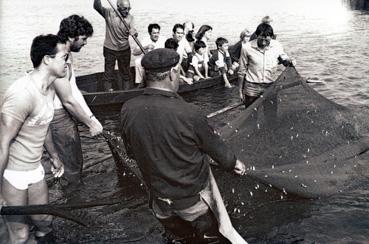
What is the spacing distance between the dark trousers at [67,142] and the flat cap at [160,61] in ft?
8.59

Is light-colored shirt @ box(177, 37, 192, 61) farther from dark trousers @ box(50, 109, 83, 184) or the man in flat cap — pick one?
the man in flat cap

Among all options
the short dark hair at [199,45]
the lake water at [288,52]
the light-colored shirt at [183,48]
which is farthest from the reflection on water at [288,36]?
the light-colored shirt at [183,48]

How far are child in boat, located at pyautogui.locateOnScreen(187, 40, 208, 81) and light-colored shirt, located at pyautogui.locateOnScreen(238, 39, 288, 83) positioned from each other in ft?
16.5

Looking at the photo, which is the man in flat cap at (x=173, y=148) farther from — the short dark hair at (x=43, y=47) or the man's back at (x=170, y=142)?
the short dark hair at (x=43, y=47)

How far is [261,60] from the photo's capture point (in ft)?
23.8

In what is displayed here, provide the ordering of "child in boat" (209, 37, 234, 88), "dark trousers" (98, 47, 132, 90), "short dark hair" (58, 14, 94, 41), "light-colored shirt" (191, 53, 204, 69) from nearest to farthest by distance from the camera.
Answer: "short dark hair" (58, 14, 94, 41), "dark trousers" (98, 47, 132, 90), "light-colored shirt" (191, 53, 204, 69), "child in boat" (209, 37, 234, 88)

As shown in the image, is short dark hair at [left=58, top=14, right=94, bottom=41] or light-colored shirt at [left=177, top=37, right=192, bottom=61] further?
light-colored shirt at [left=177, top=37, right=192, bottom=61]

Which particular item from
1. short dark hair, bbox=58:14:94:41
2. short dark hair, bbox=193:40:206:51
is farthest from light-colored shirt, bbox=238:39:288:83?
short dark hair, bbox=193:40:206:51

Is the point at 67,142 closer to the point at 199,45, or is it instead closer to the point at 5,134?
the point at 5,134

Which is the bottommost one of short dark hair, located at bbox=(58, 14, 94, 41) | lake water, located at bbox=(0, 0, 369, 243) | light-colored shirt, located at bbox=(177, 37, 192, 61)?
lake water, located at bbox=(0, 0, 369, 243)

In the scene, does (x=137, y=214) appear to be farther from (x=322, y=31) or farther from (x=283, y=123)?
(x=322, y=31)

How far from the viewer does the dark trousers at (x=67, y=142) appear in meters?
5.53

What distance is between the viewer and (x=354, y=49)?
20750 millimetres

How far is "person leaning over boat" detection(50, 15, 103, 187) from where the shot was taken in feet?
17.0
